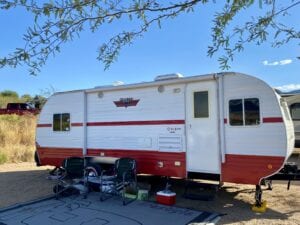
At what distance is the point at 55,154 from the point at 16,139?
8.73m

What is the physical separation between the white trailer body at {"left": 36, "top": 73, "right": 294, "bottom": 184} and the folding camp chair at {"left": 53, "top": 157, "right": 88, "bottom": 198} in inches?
33.3

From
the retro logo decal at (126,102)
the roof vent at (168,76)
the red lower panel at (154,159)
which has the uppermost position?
the roof vent at (168,76)

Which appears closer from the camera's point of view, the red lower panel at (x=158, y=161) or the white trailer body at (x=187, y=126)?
the white trailer body at (x=187, y=126)

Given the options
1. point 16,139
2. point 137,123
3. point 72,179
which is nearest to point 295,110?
point 137,123

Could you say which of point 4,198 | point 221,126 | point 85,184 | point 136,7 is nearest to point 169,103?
point 221,126

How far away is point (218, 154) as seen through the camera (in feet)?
24.4

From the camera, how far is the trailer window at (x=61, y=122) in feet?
33.9

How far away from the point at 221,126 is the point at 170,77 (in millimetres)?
1771

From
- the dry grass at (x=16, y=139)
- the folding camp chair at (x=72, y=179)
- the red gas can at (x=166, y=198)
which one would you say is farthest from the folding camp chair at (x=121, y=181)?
the dry grass at (x=16, y=139)

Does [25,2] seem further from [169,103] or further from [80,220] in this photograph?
[169,103]

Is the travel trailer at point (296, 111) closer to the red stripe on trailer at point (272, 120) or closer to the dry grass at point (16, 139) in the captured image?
the red stripe on trailer at point (272, 120)

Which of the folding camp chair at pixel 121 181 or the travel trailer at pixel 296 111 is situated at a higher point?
the travel trailer at pixel 296 111

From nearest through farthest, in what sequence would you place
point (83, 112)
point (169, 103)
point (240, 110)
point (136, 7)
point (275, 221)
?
point (136, 7), point (275, 221), point (240, 110), point (169, 103), point (83, 112)

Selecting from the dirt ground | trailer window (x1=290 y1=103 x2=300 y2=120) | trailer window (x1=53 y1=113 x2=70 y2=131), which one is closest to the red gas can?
the dirt ground
